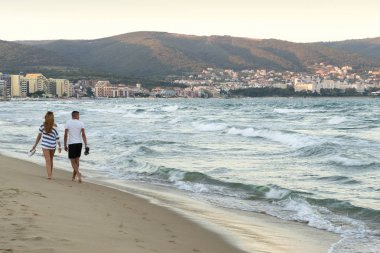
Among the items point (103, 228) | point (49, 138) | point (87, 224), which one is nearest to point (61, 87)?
point (49, 138)

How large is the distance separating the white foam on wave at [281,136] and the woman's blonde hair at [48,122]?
40.5 ft

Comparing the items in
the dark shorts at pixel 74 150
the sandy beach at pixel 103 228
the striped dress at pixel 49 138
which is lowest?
the sandy beach at pixel 103 228

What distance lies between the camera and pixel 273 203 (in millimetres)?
10820

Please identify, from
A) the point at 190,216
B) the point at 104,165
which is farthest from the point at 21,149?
the point at 190,216

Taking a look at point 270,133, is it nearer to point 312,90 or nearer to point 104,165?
point 104,165

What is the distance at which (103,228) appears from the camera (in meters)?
7.00

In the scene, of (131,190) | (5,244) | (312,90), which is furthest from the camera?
(312,90)

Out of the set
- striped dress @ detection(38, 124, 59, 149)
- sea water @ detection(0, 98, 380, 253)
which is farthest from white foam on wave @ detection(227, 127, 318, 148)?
striped dress @ detection(38, 124, 59, 149)

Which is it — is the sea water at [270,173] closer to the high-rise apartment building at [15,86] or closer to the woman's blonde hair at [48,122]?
the woman's blonde hair at [48,122]

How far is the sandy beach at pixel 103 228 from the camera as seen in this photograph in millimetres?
5965

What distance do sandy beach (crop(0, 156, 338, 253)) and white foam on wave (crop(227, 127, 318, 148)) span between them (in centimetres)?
1305

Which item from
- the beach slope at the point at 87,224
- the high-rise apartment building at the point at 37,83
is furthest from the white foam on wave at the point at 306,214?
the high-rise apartment building at the point at 37,83

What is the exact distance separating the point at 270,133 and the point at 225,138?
8.57ft

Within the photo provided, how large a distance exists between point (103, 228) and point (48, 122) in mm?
4646
